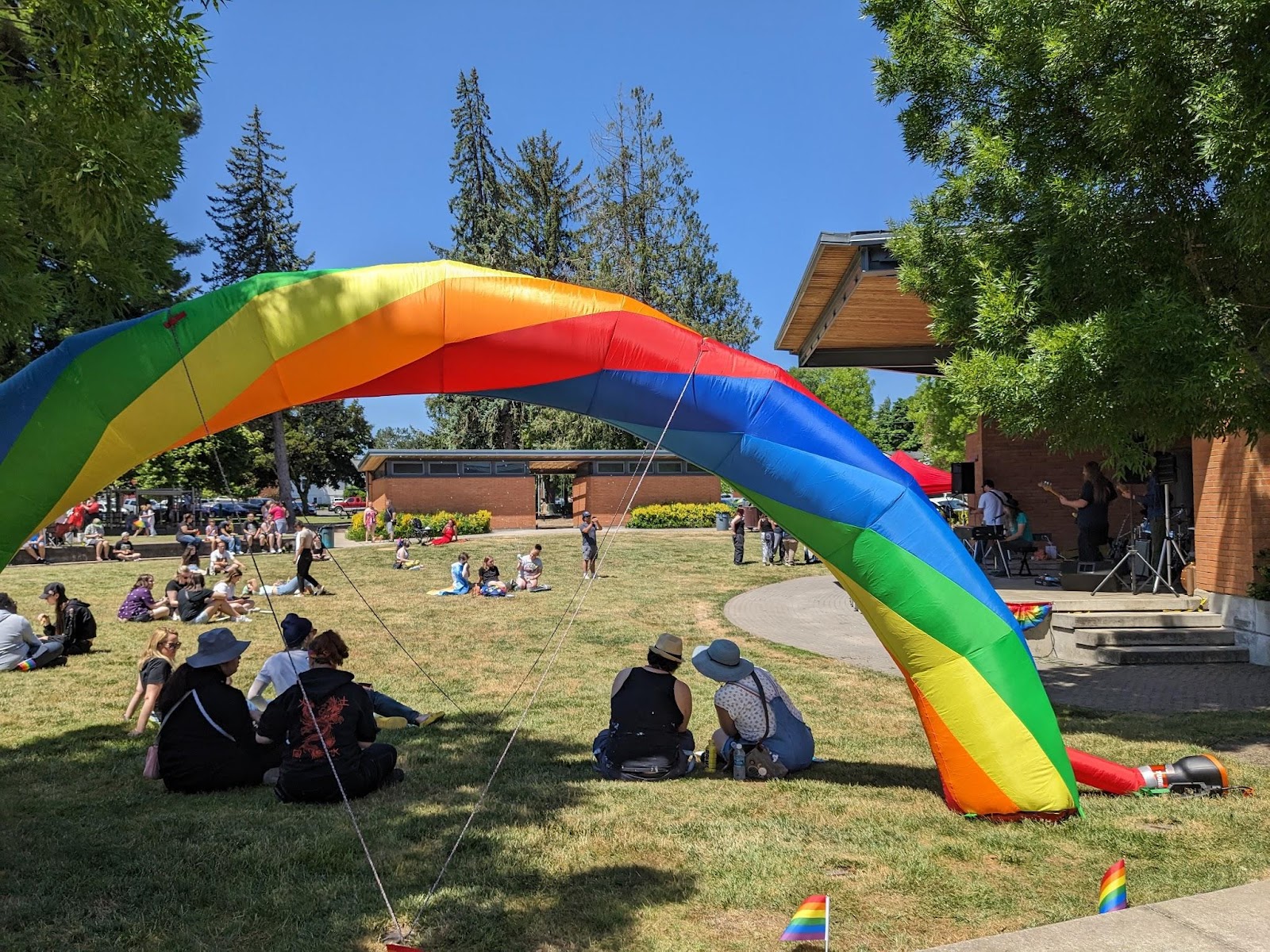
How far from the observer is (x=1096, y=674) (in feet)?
37.1

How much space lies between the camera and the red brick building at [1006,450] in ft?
39.6

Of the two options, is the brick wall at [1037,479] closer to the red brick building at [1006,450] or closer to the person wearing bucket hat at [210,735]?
the red brick building at [1006,450]

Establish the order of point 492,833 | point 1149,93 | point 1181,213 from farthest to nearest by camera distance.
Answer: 1. point 1181,213
2. point 1149,93
3. point 492,833

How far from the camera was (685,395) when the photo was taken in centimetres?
611

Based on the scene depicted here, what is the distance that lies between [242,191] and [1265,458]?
54.1 meters

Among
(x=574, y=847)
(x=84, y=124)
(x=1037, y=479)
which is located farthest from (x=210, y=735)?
(x=1037, y=479)

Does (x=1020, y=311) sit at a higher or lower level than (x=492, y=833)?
higher

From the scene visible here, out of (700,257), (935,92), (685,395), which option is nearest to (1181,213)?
(935,92)

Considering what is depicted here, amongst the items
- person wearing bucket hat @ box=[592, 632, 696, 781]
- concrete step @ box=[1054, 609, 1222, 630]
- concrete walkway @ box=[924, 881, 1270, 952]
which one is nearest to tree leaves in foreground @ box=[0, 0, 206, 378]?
person wearing bucket hat @ box=[592, 632, 696, 781]

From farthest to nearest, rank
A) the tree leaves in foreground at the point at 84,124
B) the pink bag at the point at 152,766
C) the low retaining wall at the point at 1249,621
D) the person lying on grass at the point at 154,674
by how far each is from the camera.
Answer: the low retaining wall at the point at 1249,621 < the person lying on grass at the point at 154,674 < the pink bag at the point at 152,766 < the tree leaves in foreground at the point at 84,124

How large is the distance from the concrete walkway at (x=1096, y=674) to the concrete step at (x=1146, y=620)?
28.6 inches

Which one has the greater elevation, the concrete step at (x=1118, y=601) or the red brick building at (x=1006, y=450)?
the red brick building at (x=1006, y=450)

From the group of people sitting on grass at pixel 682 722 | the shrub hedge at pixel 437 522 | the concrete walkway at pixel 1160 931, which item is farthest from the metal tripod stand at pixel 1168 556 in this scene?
the shrub hedge at pixel 437 522

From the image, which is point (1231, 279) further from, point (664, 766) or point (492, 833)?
point (492, 833)
